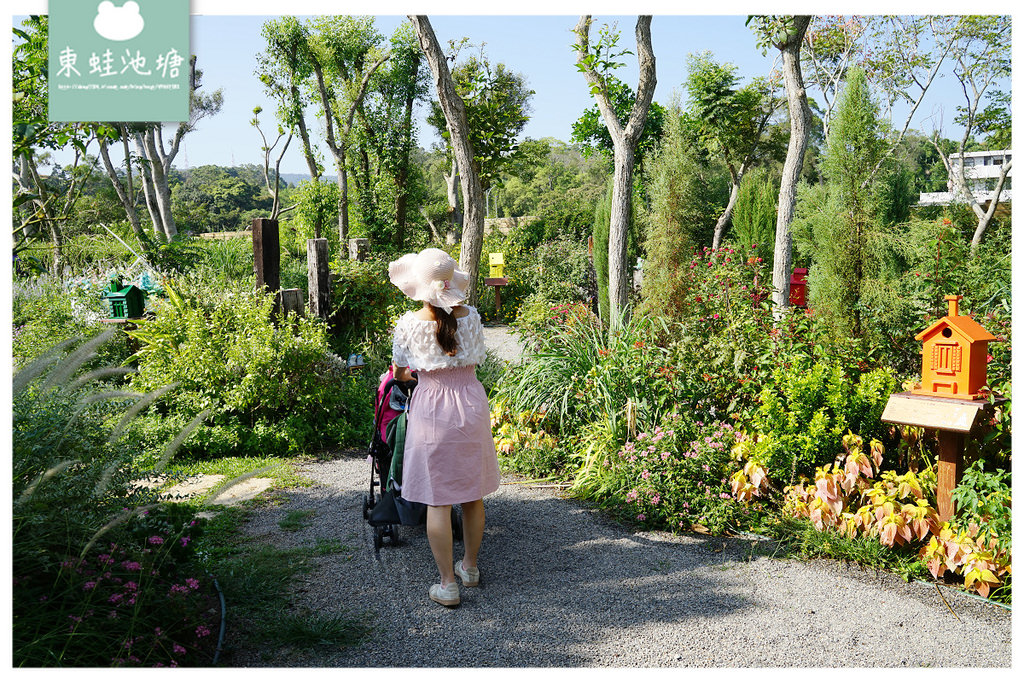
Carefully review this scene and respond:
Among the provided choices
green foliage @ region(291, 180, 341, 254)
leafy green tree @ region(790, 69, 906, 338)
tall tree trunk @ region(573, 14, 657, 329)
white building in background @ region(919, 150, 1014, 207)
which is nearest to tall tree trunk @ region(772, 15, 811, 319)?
leafy green tree @ region(790, 69, 906, 338)

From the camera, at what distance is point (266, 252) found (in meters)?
6.72

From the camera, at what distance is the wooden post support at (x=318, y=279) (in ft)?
24.6

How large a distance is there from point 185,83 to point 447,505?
197cm

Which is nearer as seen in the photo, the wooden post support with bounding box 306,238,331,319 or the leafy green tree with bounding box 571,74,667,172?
the wooden post support with bounding box 306,238,331,319

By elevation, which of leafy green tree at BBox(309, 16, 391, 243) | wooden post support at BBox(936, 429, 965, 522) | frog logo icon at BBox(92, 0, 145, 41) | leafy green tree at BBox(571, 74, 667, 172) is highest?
leafy green tree at BBox(309, 16, 391, 243)

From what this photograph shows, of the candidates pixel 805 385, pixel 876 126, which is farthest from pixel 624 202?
pixel 805 385

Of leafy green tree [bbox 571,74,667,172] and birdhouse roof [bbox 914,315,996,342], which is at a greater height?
leafy green tree [bbox 571,74,667,172]

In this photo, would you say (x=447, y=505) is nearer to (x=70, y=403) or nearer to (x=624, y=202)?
(x=70, y=403)

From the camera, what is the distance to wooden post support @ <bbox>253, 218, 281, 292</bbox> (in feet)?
21.9

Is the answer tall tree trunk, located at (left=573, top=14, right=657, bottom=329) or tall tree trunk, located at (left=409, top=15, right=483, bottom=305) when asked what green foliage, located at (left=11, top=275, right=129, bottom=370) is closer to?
tall tree trunk, located at (left=409, top=15, right=483, bottom=305)

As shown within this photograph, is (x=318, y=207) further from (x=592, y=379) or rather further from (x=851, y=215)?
(x=851, y=215)

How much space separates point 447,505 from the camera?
10.3ft

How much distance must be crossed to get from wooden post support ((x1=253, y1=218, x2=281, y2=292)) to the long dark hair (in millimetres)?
4033

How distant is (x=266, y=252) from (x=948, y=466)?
559 cm
